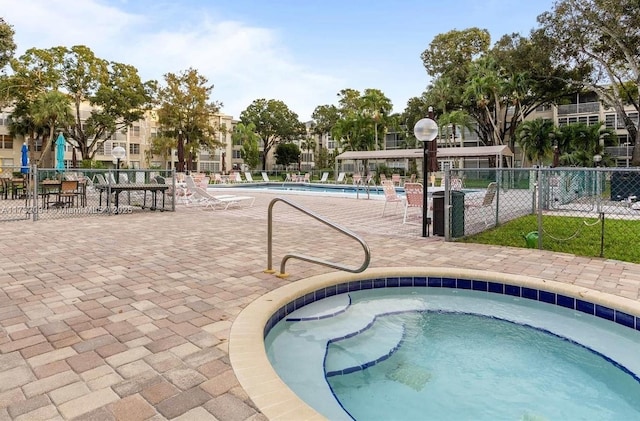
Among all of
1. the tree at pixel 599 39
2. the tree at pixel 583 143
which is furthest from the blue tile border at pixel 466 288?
the tree at pixel 583 143

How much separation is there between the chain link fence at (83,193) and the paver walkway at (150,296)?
1.81 m

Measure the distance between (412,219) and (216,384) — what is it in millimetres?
7702

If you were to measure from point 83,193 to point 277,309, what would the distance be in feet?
33.2

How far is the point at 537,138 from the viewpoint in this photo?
1067 inches

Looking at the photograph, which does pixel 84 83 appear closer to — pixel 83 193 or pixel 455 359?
pixel 83 193

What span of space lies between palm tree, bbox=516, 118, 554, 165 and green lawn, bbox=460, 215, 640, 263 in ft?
65.9

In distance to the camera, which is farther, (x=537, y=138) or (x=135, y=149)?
(x=135, y=149)

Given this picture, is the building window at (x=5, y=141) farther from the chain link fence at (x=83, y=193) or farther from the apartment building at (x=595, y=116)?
the apartment building at (x=595, y=116)

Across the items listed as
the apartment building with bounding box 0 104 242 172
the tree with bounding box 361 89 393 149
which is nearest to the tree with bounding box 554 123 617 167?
the tree with bounding box 361 89 393 149

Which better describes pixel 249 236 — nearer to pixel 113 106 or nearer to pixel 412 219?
pixel 412 219

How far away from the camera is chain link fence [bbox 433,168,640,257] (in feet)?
20.7

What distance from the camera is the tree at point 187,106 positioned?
3181 cm

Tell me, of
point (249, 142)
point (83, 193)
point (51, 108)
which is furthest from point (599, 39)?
point (249, 142)

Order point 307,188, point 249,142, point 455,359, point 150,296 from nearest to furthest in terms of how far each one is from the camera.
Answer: point 455,359 → point 150,296 → point 307,188 → point 249,142
